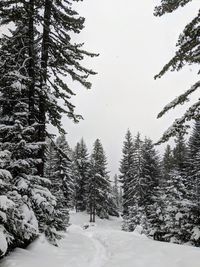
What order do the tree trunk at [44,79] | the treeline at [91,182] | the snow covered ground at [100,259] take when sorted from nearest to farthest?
the snow covered ground at [100,259], the tree trunk at [44,79], the treeline at [91,182]

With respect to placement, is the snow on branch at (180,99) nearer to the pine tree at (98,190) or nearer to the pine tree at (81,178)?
the pine tree at (98,190)

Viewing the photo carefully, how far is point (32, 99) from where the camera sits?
13297 mm

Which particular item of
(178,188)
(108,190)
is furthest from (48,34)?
(108,190)

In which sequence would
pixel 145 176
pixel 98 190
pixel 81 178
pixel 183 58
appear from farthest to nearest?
pixel 81 178
pixel 98 190
pixel 145 176
pixel 183 58

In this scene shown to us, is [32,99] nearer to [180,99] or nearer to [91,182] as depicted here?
[180,99]

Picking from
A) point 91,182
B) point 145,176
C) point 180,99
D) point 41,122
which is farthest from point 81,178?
point 180,99

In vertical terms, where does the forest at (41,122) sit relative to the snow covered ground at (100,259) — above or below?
above

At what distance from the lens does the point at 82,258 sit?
10.1m

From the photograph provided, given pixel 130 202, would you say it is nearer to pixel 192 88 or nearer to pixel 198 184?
pixel 198 184

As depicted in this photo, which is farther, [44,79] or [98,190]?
[98,190]

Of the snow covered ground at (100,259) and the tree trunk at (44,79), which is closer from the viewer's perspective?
the snow covered ground at (100,259)

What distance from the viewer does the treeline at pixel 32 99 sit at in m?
9.80

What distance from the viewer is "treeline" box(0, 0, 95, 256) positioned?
32.1ft

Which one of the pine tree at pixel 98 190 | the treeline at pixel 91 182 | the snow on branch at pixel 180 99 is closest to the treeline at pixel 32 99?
the snow on branch at pixel 180 99
